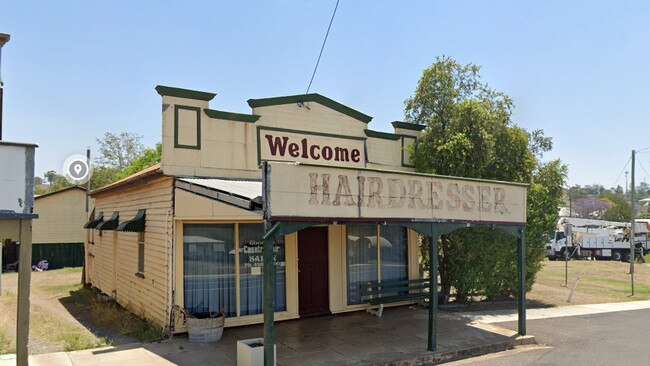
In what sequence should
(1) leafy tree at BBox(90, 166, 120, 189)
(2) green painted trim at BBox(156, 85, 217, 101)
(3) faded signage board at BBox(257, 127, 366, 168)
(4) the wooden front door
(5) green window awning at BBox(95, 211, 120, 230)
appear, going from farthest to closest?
(1) leafy tree at BBox(90, 166, 120, 189)
(5) green window awning at BBox(95, 211, 120, 230)
(4) the wooden front door
(3) faded signage board at BBox(257, 127, 366, 168)
(2) green painted trim at BBox(156, 85, 217, 101)

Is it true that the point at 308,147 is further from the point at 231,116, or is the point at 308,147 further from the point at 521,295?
the point at 521,295

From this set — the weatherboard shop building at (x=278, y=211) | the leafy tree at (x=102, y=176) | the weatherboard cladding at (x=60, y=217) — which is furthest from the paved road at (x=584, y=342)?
the leafy tree at (x=102, y=176)

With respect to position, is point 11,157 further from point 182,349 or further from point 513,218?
point 513,218

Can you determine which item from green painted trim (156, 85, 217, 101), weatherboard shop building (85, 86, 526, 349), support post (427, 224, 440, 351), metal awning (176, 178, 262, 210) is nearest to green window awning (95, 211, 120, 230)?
weatherboard shop building (85, 86, 526, 349)

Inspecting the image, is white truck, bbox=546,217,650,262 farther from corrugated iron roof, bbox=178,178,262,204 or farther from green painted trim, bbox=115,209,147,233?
green painted trim, bbox=115,209,147,233

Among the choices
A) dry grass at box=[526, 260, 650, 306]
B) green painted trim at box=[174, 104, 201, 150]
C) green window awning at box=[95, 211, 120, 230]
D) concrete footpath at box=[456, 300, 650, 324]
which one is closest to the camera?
green painted trim at box=[174, 104, 201, 150]

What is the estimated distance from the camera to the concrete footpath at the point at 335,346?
781 centimetres

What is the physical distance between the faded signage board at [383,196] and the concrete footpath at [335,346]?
2.31m

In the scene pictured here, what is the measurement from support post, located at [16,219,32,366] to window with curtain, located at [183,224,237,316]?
3483mm

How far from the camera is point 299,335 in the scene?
30.8ft

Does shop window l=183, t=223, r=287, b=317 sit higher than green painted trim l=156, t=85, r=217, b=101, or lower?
lower

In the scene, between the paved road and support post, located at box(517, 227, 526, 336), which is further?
support post, located at box(517, 227, 526, 336)

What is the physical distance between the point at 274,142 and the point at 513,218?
17.8 feet

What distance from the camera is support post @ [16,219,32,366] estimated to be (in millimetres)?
6203
